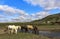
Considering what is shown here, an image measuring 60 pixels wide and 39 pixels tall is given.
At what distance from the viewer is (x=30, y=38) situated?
26.2 metres

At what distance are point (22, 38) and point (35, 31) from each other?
1580 cm

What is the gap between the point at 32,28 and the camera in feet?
139

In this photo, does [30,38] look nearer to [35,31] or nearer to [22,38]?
[22,38]

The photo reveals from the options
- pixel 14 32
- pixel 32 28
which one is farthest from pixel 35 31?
pixel 14 32

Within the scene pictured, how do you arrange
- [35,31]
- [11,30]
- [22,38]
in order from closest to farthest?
[22,38], [11,30], [35,31]

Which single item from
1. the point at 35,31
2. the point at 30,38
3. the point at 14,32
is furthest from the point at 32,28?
the point at 30,38

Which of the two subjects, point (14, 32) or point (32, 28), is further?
point (32, 28)

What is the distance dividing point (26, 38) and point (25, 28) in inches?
681

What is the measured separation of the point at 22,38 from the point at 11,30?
653cm

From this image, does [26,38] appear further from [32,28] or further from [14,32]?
[32,28]

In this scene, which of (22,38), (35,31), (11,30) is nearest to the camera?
(22,38)

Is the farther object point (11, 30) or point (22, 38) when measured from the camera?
point (11, 30)

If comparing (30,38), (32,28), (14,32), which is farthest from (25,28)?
(30,38)

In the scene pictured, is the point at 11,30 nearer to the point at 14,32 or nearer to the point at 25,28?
the point at 14,32
